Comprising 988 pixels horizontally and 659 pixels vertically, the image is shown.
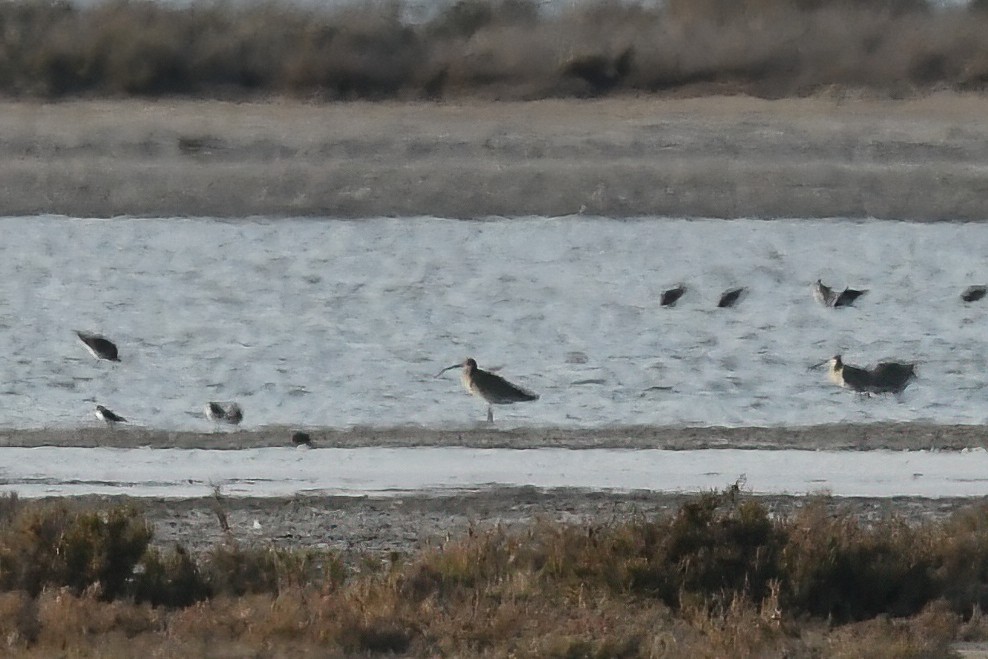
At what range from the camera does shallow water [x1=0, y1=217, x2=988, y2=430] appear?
49.1ft

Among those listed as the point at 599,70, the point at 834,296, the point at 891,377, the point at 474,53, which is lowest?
the point at 891,377

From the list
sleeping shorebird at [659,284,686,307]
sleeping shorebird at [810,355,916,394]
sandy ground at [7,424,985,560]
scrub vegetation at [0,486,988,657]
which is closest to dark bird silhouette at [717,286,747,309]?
sleeping shorebird at [659,284,686,307]

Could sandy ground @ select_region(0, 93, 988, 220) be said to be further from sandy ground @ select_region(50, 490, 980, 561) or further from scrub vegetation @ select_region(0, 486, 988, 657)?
scrub vegetation @ select_region(0, 486, 988, 657)

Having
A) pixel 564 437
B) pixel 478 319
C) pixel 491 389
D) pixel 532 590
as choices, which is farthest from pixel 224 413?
pixel 532 590

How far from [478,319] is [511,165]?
18.7 ft

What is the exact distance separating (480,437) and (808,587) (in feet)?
15.7

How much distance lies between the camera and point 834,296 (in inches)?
755

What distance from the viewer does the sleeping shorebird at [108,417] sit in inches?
549

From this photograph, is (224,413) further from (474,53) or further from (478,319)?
(474,53)

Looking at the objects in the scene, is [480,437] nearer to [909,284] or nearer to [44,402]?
[44,402]

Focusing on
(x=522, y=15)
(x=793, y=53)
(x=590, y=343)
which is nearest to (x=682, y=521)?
(x=590, y=343)

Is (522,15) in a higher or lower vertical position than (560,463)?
higher

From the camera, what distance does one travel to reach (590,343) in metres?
17.6

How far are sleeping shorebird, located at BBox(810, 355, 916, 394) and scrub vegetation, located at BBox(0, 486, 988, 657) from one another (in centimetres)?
554
